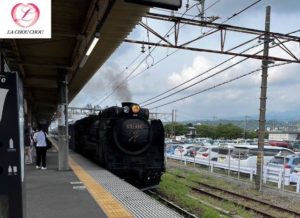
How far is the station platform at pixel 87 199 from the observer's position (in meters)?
7.82

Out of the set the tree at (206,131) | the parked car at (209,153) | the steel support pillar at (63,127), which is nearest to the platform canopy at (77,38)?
the steel support pillar at (63,127)

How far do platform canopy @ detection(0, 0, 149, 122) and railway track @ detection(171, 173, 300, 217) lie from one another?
620 centimetres

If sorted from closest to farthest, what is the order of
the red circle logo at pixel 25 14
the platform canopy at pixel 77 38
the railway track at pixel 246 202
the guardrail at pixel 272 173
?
the red circle logo at pixel 25 14 → the platform canopy at pixel 77 38 → the railway track at pixel 246 202 → the guardrail at pixel 272 173

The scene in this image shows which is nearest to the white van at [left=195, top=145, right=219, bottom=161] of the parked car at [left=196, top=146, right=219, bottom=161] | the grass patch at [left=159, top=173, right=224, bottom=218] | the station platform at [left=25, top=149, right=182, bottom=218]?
the parked car at [left=196, top=146, right=219, bottom=161]

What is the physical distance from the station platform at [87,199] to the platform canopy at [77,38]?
11.5 ft

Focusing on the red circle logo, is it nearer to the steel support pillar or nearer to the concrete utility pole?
the steel support pillar

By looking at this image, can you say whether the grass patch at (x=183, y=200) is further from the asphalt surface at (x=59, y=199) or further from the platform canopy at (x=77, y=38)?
the platform canopy at (x=77, y=38)

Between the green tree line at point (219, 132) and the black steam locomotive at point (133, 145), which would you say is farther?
the green tree line at point (219, 132)

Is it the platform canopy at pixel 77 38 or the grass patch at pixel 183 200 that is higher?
the platform canopy at pixel 77 38

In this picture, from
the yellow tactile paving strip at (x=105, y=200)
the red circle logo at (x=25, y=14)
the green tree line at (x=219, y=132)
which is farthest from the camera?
the green tree line at (x=219, y=132)

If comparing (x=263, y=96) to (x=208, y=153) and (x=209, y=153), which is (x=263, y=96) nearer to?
(x=209, y=153)

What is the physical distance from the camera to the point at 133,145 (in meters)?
16.3

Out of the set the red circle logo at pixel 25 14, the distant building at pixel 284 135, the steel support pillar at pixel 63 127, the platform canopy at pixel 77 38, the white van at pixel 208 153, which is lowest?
the distant building at pixel 284 135

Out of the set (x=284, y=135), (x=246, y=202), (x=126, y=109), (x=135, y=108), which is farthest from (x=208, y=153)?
(x=284, y=135)
